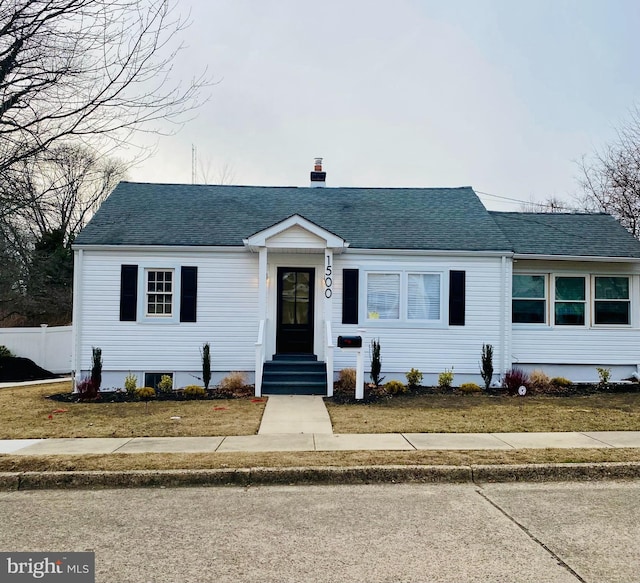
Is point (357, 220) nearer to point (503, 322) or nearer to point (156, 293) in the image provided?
point (503, 322)

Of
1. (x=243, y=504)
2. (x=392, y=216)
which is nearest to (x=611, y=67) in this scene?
(x=392, y=216)

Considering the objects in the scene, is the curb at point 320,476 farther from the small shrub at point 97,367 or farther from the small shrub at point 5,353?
the small shrub at point 5,353

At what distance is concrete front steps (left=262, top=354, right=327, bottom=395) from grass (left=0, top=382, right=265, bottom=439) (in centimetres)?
98

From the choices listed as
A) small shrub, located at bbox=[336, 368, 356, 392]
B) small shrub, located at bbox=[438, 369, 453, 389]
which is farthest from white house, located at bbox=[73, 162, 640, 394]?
small shrub, located at bbox=[336, 368, 356, 392]

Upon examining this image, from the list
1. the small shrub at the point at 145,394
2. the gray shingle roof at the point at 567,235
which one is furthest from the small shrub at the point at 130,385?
the gray shingle roof at the point at 567,235

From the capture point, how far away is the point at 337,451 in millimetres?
6234

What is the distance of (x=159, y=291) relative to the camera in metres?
12.1

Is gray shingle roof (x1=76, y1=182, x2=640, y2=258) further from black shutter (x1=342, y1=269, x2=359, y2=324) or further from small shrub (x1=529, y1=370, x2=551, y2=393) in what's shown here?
small shrub (x1=529, y1=370, x2=551, y2=393)

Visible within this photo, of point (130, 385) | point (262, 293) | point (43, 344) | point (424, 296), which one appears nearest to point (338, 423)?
point (262, 293)

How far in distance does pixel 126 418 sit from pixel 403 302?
6784 mm

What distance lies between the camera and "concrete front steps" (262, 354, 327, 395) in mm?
11078

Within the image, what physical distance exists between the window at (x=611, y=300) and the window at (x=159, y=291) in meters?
10.8

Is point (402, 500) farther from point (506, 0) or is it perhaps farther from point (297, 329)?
point (506, 0)

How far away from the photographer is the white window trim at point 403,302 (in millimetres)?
12164
